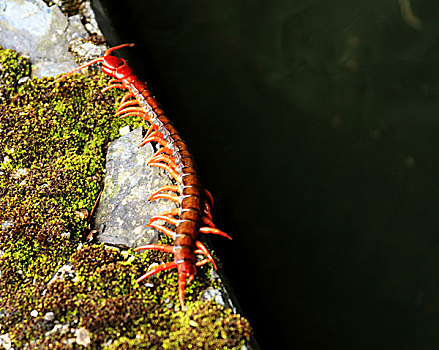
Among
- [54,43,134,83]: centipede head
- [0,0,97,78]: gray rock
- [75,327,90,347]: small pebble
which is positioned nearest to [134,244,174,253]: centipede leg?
[75,327,90,347]: small pebble

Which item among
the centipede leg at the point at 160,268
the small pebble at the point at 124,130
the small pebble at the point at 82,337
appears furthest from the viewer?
the small pebble at the point at 124,130

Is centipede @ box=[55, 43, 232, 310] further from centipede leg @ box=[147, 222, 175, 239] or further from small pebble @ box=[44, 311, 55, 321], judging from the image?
small pebble @ box=[44, 311, 55, 321]

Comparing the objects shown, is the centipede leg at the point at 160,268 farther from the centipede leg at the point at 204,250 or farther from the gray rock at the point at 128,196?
the gray rock at the point at 128,196

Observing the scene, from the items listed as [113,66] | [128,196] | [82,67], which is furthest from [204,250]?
[82,67]

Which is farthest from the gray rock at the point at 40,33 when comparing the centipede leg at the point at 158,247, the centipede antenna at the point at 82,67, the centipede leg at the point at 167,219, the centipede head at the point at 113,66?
the centipede leg at the point at 158,247

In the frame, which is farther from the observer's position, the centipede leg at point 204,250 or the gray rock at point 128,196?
the gray rock at point 128,196

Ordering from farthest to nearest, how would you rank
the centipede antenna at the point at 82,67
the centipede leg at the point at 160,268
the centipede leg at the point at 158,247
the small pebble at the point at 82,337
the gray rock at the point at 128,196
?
the centipede antenna at the point at 82,67 → the gray rock at the point at 128,196 → the centipede leg at the point at 158,247 → the centipede leg at the point at 160,268 → the small pebble at the point at 82,337

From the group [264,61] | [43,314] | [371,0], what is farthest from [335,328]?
[371,0]
